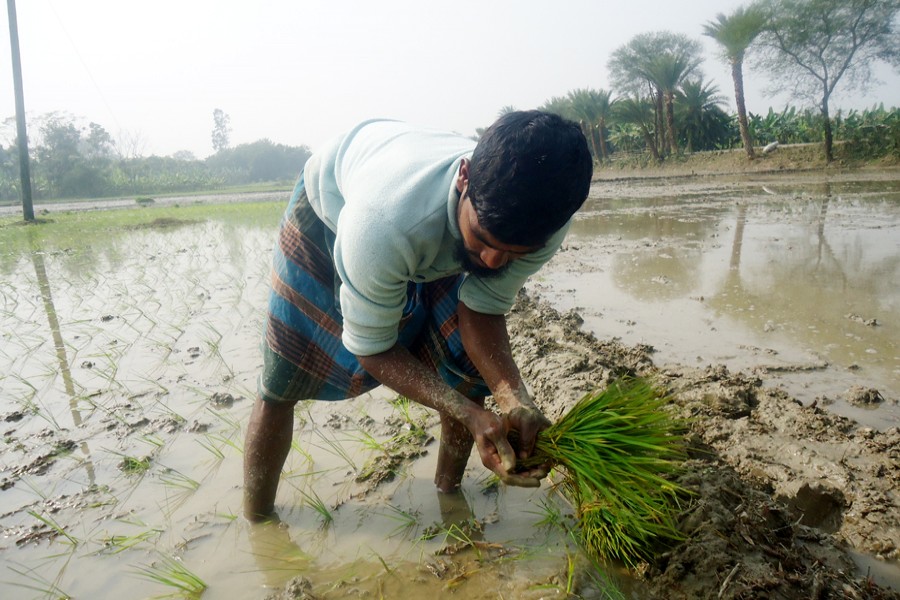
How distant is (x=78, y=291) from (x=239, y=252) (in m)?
2.34

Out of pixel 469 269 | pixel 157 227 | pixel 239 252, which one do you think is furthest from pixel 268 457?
pixel 157 227

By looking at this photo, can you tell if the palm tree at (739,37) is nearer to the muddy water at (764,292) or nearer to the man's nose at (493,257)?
the muddy water at (764,292)

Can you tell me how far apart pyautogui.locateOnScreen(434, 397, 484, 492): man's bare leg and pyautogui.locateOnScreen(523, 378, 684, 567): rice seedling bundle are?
0.44 metres

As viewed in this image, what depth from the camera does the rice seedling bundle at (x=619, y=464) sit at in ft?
5.14

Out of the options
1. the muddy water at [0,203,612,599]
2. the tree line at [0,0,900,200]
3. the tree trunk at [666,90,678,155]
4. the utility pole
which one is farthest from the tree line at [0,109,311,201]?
the muddy water at [0,203,612,599]

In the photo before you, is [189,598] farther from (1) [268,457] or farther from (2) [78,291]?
(2) [78,291]

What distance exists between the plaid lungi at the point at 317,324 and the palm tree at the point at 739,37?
2263 centimetres

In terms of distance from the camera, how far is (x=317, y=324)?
6.09 ft

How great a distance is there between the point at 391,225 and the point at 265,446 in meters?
1.01

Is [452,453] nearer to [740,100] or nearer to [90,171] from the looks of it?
[740,100]

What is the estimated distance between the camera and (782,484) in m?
1.88

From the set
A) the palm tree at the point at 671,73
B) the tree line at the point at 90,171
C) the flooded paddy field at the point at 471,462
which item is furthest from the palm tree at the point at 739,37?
the tree line at the point at 90,171

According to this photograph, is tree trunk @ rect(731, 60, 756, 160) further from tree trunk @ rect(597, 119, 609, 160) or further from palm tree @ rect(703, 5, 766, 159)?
tree trunk @ rect(597, 119, 609, 160)

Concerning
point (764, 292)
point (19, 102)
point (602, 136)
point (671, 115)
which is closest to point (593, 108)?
point (602, 136)
